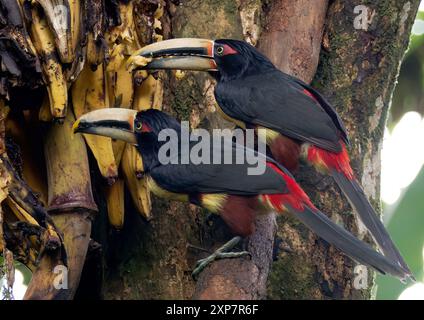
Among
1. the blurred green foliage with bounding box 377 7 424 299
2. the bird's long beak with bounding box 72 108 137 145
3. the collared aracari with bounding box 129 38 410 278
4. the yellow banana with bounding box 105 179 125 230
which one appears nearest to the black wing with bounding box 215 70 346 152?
the collared aracari with bounding box 129 38 410 278

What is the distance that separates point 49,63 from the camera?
3.84 m

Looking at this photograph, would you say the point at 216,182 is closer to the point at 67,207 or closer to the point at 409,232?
the point at 67,207

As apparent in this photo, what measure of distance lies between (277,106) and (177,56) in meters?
0.57

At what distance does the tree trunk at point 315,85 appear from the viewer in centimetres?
421

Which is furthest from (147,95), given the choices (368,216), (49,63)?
(368,216)

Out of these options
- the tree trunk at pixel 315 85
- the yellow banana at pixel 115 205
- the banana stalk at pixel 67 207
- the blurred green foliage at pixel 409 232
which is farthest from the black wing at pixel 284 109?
the blurred green foliage at pixel 409 232

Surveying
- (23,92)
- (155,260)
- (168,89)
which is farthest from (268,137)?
(23,92)

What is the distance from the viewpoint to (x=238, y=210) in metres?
3.98

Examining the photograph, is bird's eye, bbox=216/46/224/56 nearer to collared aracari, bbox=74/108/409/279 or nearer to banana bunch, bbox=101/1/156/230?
banana bunch, bbox=101/1/156/230

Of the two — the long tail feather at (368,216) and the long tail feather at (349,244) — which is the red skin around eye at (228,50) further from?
the long tail feather at (349,244)

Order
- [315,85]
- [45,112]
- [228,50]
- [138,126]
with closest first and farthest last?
[45,112], [138,126], [228,50], [315,85]

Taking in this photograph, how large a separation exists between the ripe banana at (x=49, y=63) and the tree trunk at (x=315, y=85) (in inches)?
22.9

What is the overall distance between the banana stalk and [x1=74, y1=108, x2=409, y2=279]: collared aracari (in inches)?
6.7
